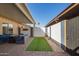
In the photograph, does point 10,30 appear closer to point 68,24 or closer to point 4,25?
point 4,25

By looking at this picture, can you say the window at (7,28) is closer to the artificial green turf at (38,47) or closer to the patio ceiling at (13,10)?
the artificial green turf at (38,47)

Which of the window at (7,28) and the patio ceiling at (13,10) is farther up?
the patio ceiling at (13,10)

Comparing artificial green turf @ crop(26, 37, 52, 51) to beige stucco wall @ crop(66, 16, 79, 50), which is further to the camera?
artificial green turf @ crop(26, 37, 52, 51)

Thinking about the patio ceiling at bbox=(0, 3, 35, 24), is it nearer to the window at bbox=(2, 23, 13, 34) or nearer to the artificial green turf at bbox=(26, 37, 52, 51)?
the artificial green turf at bbox=(26, 37, 52, 51)

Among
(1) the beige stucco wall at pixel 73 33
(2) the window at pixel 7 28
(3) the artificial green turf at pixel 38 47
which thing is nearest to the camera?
(1) the beige stucco wall at pixel 73 33

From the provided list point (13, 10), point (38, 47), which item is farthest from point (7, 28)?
point (13, 10)

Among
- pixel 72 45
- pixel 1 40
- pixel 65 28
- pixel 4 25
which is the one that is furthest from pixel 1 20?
pixel 72 45

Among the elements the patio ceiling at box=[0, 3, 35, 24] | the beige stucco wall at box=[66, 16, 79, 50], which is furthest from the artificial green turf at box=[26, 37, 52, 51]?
the patio ceiling at box=[0, 3, 35, 24]

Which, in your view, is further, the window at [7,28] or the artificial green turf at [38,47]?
the window at [7,28]

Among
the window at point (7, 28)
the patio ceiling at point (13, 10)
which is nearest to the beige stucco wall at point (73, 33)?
the patio ceiling at point (13, 10)

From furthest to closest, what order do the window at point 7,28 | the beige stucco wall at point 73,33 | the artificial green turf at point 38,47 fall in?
the window at point 7,28 < the artificial green turf at point 38,47 < the beige stucco wall at point 73,33

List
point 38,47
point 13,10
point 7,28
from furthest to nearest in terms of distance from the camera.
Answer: point 7,28, point 38,47, point 13,10

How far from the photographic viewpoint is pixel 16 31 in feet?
41.6

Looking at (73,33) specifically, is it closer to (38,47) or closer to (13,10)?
(13,10)
